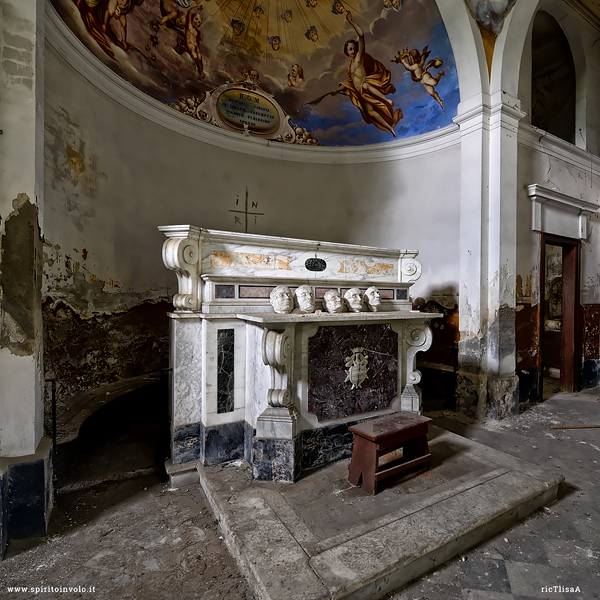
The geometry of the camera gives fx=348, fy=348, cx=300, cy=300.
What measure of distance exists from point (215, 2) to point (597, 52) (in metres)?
6.97

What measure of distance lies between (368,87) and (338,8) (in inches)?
49.3

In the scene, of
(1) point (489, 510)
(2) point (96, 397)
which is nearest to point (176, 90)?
(2) point (96, 397)

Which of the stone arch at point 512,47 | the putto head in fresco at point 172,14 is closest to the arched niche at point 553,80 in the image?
the stone arch at point 512,47

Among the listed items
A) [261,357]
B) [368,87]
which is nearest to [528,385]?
[261,357]

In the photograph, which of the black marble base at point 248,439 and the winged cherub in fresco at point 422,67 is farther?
the winged cherub in fresco at point 422,67

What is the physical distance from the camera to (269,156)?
6.44m

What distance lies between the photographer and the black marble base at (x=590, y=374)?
6.32 m

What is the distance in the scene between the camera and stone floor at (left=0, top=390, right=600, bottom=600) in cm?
202

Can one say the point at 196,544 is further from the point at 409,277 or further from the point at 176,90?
the point at 176,90

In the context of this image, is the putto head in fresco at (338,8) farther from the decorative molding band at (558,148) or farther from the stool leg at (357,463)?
the stool leg at (357,463)

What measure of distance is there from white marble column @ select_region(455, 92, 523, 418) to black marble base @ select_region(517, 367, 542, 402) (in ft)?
1.39

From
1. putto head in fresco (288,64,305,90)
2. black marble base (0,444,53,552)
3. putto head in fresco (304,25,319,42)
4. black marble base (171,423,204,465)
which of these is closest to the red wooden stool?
black marble base (171,423,204,465)

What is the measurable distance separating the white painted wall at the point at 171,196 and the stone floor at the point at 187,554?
2506 millimetres

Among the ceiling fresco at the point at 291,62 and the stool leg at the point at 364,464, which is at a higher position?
the ceiling fresco at the point at 291,62
